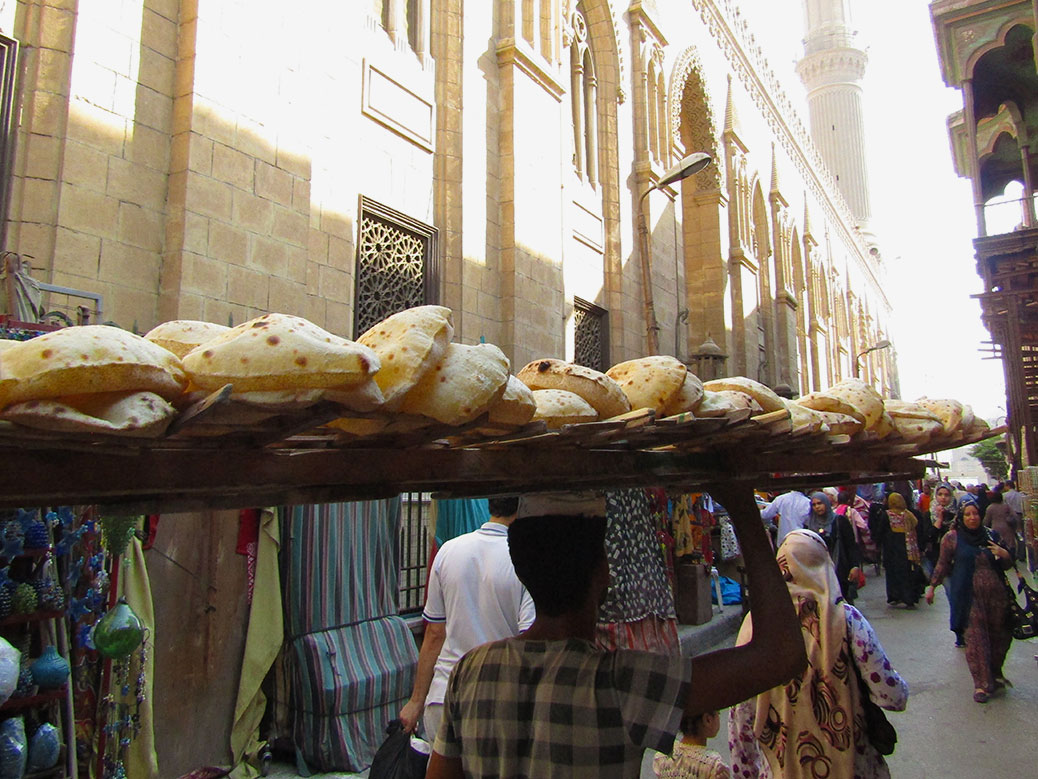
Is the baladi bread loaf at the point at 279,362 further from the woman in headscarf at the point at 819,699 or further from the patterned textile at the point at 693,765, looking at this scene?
the patterned textile at the point at 693,765

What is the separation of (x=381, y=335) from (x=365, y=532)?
454cm

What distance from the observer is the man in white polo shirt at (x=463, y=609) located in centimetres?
320

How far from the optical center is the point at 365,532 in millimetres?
5664

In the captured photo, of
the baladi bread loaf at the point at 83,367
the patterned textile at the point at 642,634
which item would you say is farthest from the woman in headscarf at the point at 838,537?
the baladi bread loaf at the point at 83,367

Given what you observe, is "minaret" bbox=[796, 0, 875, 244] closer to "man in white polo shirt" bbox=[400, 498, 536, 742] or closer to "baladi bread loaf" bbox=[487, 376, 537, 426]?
"man in white polo shirt" bbox=[400, 498, 536, 742]

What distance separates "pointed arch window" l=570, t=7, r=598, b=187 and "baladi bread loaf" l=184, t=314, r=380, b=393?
1071 centimetres

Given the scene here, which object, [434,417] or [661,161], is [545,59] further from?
[434,417]

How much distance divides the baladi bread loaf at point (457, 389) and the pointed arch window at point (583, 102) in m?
10.5

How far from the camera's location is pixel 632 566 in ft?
16.2

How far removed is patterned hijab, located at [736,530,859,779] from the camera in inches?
126

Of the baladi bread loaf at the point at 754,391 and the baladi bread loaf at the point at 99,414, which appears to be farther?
the baladi bread loaf at the point at 754,391

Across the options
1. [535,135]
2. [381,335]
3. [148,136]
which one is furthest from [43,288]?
[535,135]

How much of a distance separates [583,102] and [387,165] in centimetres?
540

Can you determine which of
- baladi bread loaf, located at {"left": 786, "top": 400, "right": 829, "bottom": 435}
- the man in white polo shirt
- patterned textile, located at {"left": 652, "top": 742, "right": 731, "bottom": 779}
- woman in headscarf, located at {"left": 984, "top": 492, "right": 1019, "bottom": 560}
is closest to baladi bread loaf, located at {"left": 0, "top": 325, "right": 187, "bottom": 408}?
baladi bread loaf, located at {"left": 786, "top": 400, "right": 829, "bottom": 435}
